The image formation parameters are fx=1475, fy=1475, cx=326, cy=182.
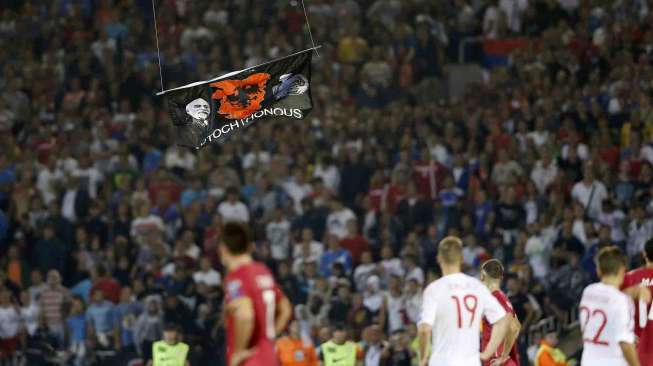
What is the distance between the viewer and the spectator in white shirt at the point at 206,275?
68.4 feet

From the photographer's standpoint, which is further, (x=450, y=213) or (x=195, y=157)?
(x=195, y=157)

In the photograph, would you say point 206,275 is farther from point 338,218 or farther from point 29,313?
point 29,313

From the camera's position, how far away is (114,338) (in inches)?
798

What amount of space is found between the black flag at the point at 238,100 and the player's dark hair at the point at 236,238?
605cm

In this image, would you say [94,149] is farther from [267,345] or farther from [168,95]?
[267,345]

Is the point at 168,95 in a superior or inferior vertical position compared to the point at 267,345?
superior

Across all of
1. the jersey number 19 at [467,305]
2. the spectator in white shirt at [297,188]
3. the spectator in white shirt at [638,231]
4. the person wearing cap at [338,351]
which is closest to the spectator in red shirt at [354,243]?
the spectator in white shirt at [297,188]

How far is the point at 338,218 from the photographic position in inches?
855

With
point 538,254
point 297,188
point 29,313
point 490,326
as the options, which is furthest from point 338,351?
point 490,326

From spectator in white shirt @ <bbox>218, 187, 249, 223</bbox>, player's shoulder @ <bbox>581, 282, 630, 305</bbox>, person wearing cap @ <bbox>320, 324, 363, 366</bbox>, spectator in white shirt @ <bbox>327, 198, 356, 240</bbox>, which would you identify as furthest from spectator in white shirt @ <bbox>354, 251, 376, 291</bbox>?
player's shoulder @ <bbox>581, 282, 630, 305</bbox>

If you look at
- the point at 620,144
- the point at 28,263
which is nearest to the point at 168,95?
the point at 28,263

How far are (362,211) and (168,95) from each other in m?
7.69

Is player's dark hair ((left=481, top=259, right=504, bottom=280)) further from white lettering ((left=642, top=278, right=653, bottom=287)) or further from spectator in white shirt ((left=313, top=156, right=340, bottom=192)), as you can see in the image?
spectator in white shirt ((left=313, top=156, right=340, bottom=192))

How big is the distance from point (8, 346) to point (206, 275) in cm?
290
